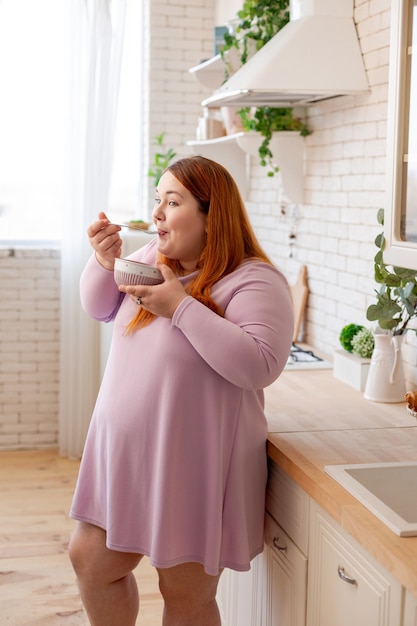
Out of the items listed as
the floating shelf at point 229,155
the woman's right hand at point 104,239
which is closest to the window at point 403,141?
the woman's right hand at point 104,239

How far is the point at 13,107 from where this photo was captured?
15.7ft

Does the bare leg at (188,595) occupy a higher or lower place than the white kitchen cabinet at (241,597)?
higher

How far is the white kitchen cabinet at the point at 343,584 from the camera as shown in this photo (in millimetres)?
1559

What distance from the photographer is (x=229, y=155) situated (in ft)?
14.0

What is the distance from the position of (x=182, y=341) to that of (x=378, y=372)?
91cm

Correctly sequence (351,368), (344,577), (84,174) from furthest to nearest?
(84,174)
(351,368)
(344,577)

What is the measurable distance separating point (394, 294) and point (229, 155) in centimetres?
191

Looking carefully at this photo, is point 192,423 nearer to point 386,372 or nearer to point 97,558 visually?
point 97,558

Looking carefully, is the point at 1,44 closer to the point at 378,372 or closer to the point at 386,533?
the point at 378,372

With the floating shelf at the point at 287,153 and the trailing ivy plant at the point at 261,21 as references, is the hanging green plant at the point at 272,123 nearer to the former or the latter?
the floating shelf at the point at 287,153

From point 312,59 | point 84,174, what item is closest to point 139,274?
point 312,59

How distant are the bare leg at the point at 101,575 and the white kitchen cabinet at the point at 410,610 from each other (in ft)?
2.67

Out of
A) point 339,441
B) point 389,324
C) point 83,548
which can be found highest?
point 389,324

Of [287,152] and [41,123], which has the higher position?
[41,123]
